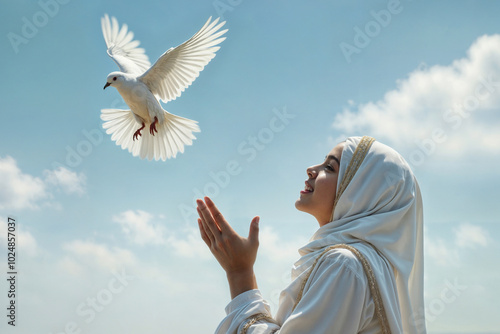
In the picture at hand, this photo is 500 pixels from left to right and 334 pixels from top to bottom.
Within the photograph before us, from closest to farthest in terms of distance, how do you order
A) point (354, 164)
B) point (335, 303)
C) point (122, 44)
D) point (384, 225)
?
point (335, 303) → point (384, 225) → point (354, 164) → point (122, 44)

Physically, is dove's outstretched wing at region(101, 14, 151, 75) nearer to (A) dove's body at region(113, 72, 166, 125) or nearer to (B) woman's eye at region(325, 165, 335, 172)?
(A) dove's body at region(113, 72, 166, 125)

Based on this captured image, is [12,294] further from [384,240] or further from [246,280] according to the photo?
[384,240]

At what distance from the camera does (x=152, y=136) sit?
339 cm

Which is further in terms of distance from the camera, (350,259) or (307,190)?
(307,190)

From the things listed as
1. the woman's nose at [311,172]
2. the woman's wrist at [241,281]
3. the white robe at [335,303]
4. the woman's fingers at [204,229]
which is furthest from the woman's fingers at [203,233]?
the woman's nose at [311,172]

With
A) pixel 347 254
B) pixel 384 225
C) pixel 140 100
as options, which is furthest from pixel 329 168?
pixel 140 100

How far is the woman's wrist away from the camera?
1.60m

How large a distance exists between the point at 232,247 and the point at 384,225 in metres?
0.55

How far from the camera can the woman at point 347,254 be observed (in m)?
1.36

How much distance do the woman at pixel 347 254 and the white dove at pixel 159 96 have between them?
1.73m

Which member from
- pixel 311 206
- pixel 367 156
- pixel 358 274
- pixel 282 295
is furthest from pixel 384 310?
pixel 367 156

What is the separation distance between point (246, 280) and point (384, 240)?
1.69 feet

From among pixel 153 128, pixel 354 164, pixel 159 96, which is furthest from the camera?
pixel 159 96

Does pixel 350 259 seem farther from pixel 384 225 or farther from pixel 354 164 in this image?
pixel 354 164
